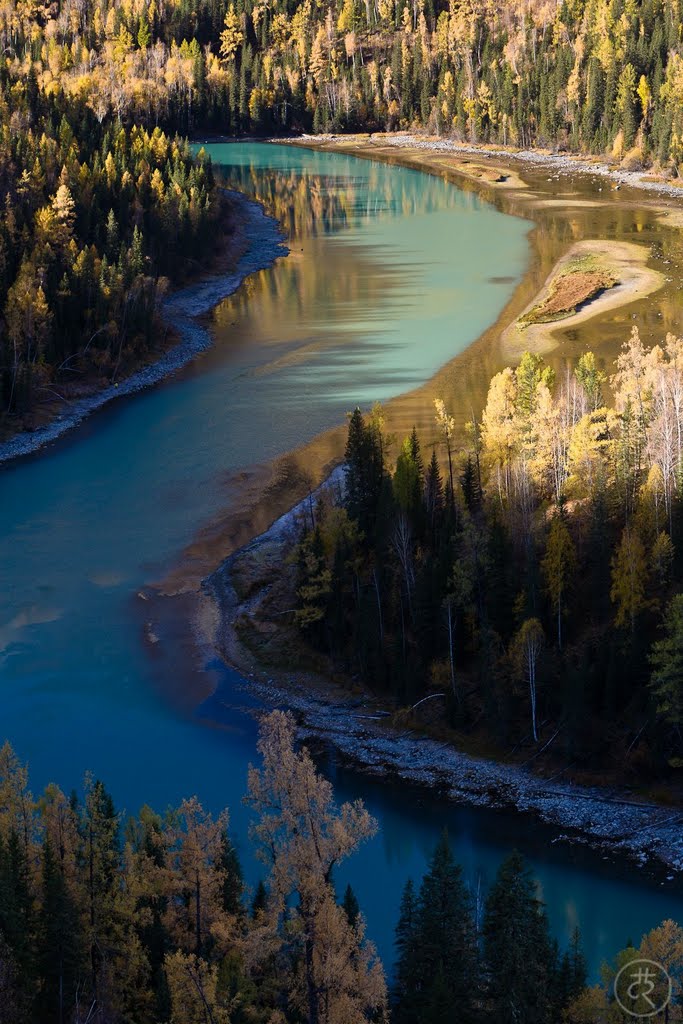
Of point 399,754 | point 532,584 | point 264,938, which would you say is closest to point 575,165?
point 532,584

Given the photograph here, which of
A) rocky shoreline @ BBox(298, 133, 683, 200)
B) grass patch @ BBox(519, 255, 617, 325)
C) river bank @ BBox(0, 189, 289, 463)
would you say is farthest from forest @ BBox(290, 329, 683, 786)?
rocky shoreline @ BBox(298, 133, 683, 200)

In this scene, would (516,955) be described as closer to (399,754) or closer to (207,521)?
(399,754)

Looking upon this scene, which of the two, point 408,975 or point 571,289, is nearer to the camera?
point 408,975

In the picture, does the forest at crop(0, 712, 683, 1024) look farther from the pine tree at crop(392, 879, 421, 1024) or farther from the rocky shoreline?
the rocky shoreline

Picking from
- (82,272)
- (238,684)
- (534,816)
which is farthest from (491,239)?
(534,816)

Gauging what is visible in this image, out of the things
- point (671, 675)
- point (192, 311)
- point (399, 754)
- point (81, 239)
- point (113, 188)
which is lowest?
point (399, 754)

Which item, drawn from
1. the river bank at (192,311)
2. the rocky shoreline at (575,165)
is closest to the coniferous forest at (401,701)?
the river bank at (192,311)
